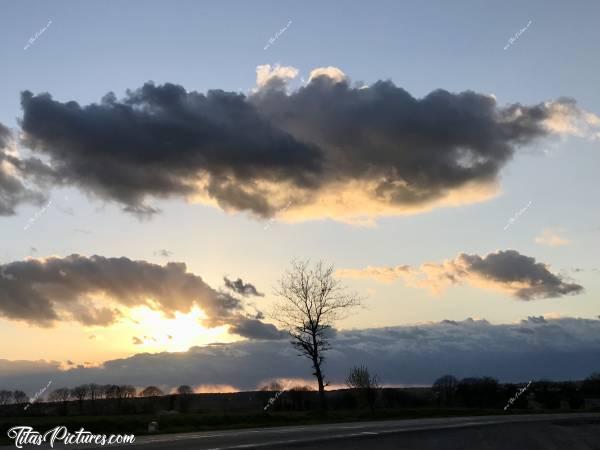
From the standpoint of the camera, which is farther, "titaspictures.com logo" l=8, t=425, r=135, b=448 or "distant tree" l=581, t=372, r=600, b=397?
"distant tree" l=581, t=372, r=600, b=397

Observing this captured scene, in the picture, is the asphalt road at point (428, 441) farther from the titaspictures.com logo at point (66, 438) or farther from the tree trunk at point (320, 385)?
the tree trunk at point (320, 385)

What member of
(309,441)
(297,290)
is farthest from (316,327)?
(309,441)

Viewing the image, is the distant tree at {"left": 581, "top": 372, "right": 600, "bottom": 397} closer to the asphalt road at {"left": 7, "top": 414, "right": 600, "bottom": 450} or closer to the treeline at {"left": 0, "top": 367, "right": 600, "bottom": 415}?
the treeline at {"left": 0, "top": 367, "right": 600, "bottom": 415}

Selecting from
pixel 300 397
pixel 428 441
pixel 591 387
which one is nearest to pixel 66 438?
pixel 428 441

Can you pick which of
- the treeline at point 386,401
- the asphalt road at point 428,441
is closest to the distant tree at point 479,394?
the treeline at point 386,401

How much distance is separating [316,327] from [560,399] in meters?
44.0

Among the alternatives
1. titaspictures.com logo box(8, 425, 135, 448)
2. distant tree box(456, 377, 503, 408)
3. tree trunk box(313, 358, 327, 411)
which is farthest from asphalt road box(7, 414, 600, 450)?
distant tree box(456, 377, 503, 408)

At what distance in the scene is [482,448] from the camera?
66.8 ft

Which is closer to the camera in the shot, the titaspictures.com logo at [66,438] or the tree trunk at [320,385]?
the titaspictures.com logo at [66,438]

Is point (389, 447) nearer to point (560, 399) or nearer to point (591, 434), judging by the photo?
point (591, 434)

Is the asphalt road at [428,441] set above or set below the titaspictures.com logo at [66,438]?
below

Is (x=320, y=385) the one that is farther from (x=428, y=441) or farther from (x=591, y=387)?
(x=591, y=387)

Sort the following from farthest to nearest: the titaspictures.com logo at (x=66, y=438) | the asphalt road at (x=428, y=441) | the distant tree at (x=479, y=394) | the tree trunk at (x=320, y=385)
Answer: the distant tree at (x=479, y=394) → the tree trunk at (x=320, y=385) → the titaspictures.com logo at (x=66, y=438) → the asphalt road at (x=428, y=441)

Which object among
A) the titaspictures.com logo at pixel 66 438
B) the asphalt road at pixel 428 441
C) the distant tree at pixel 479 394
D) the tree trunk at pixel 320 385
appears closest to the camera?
the asphalt road at pixel 428 441
